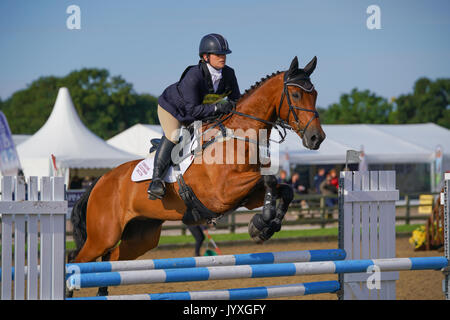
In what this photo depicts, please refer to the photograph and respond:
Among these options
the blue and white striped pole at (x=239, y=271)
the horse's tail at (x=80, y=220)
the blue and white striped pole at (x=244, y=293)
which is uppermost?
the horse's tail at (x=80, y=220)

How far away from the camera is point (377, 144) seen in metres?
22.5

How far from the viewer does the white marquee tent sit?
52.0 feet

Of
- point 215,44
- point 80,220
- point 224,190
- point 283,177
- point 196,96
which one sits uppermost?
point 215,44

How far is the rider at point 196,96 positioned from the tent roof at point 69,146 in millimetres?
11107

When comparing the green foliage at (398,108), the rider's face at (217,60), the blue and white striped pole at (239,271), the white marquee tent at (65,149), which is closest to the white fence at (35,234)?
the blue and white striped pole at (239,271)

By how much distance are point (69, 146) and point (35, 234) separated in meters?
13.0

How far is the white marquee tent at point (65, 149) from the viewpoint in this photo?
15.8m

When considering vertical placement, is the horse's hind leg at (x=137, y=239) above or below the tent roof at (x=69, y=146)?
below

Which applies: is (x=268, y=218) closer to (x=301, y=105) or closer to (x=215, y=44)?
(x=301, y=105)

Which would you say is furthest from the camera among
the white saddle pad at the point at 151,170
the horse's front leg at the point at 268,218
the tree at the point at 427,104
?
the tree at the point at 427,104

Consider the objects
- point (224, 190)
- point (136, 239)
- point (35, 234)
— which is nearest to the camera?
point (35, 234)

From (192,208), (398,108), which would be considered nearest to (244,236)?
(192,208)

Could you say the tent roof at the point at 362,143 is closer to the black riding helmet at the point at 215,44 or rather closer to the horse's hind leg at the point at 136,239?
the horse's hind leg at the point at 136,239

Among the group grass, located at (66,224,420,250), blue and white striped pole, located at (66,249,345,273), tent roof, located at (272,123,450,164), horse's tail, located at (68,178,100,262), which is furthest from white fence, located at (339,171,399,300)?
tent roof, located at (272,123,450,164)
